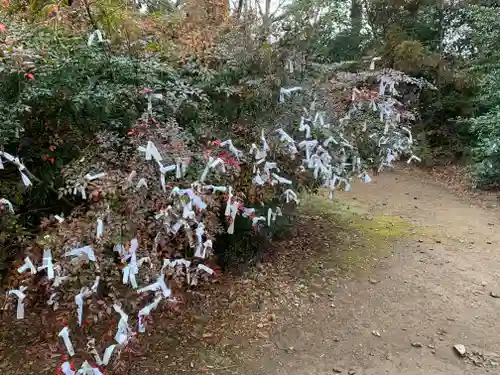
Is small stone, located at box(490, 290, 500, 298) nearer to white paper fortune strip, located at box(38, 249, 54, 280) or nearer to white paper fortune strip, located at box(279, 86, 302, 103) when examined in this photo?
white paper fortune strip, located at box(279, 86, 302, 103)

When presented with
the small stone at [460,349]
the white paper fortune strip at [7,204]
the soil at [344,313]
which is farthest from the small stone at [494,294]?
the white paper fortune strip at [7,204]

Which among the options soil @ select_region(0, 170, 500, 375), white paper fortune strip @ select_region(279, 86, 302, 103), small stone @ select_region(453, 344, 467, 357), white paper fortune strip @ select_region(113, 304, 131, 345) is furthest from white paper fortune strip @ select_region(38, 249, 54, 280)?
small stone @ select_region(453, 344, 467, 357)

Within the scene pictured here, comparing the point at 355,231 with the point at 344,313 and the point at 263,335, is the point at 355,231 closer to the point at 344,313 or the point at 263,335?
the point at 344,313

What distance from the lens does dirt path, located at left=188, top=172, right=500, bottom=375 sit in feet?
7.94

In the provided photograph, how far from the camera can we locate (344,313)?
2.87 metres

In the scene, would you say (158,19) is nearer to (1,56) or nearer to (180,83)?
(180,83)

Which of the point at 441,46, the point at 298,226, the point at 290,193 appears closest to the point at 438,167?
the point at 441,46

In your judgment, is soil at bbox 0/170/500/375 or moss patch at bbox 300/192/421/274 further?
moss patch at bbox 300/192/421/274

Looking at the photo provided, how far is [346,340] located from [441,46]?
23.5 ft

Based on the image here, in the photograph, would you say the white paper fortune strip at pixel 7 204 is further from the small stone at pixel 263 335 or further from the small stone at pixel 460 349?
the small stone at pixel 460 349

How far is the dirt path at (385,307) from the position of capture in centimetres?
242

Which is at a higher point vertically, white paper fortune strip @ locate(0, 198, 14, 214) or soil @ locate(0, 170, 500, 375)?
white paper fortune strip @ locate(0, 198, 14, 214)

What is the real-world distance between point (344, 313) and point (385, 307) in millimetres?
310

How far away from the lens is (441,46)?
26.3 feet
